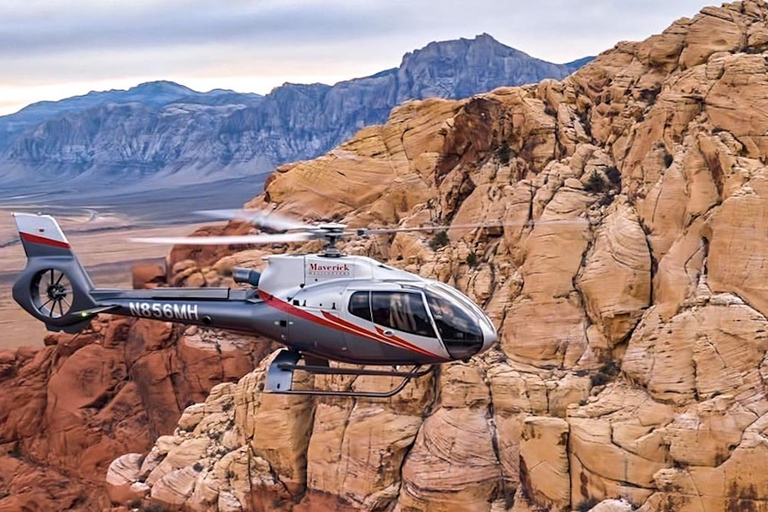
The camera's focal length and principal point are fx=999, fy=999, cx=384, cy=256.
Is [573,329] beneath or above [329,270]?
beneath

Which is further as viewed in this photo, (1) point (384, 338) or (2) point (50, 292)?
(2) point (50, 292)

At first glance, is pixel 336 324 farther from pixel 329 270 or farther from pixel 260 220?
pixel 260 220

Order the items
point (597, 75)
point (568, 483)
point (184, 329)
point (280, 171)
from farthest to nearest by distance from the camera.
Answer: point (280, 171), point (184, 329), point (597, 75), point (568, 483)

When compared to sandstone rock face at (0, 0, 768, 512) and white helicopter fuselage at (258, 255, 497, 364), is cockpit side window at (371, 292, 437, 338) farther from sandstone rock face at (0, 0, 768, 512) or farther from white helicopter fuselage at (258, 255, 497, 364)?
sandstone rock face at (0, 0, 768, 512)

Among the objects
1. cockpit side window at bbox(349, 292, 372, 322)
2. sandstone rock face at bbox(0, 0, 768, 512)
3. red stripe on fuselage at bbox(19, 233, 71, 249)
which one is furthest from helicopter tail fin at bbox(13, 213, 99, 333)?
sandstone rock face at bbox(0, 0, 768, 512)

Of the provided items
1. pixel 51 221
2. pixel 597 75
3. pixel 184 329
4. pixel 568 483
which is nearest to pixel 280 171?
pixel 184 329

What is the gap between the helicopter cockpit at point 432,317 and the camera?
2117 cm

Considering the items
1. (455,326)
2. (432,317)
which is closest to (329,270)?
(432,317)

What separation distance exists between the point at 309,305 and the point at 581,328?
10.4m

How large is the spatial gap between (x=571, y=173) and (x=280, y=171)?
71.2 ft

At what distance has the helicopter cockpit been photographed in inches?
834

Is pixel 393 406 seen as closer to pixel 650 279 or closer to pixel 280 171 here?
pixel 650 279

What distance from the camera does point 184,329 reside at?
46.8 meters

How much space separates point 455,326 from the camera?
21.2 metres
